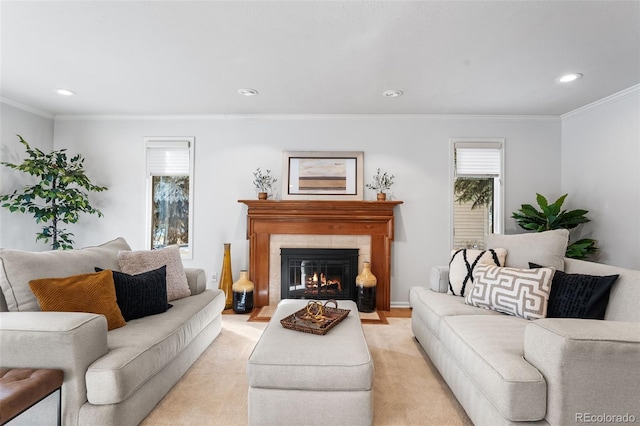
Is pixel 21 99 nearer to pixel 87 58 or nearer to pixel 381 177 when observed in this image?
pixel 87 58

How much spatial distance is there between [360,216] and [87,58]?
3.05m

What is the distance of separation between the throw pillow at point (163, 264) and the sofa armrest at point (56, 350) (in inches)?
37.0

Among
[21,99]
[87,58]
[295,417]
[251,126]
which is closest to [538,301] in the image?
[295,417]

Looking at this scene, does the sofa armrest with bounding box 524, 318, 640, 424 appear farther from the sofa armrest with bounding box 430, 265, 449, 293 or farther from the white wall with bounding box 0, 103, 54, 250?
the white wall with bounding box 0, 103, 54, 250

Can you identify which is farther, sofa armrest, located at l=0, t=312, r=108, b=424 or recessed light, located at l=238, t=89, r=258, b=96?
recessed light, located at l=238, t=89, r=258, b=96

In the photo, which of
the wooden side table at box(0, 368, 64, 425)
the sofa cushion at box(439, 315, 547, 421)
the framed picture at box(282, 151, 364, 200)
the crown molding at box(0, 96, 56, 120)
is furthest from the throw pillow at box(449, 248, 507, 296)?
the crown molding at box(0, 96, 56, 120)

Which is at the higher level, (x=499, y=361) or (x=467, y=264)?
(x=467, y=264)

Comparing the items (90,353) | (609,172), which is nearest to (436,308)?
(90,353)

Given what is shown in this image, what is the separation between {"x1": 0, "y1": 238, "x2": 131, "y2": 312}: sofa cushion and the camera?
173 centimetres

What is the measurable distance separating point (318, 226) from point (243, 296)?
3.99ft

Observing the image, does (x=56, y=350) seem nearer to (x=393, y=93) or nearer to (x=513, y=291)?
(x=513, y=291)

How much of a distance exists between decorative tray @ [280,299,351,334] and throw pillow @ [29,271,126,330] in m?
1.03

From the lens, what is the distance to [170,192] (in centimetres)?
424

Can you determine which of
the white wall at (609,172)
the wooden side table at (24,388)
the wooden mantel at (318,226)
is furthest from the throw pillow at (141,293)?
the white wall at (609,172)
